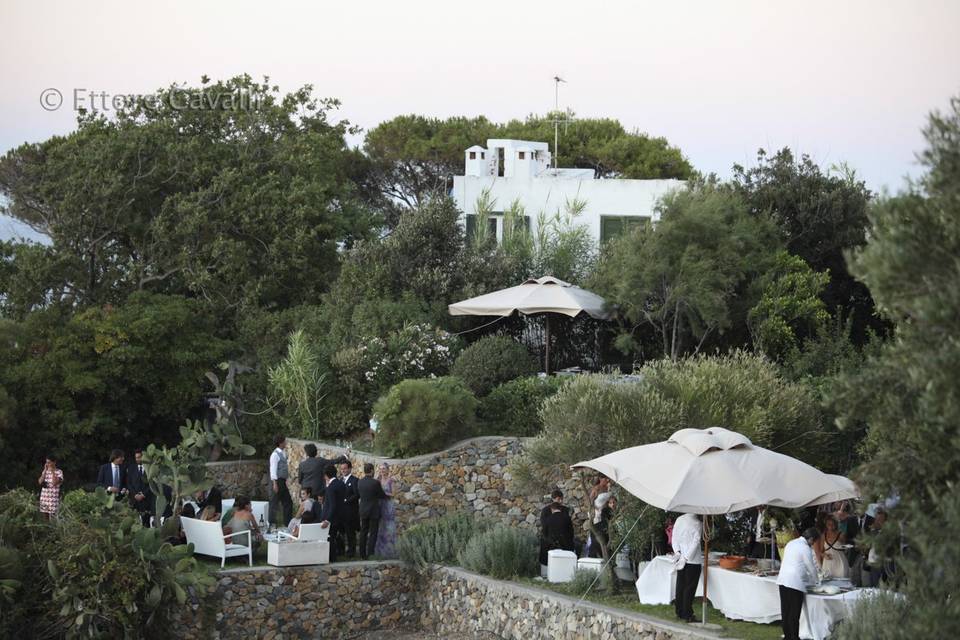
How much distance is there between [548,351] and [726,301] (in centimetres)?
404

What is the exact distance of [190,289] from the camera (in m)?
30.8

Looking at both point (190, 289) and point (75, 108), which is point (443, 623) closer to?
point (190, 289)

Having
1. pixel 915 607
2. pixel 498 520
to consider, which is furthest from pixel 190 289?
pixel 915 607

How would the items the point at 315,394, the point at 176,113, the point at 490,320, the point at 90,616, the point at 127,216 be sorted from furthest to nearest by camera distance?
the point at 176,113 → the point at 127,216 → the point at 490,320 → the point at 315,394 → the point at 90,616

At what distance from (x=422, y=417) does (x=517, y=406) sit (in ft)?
7.73

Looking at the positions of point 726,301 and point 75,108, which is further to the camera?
point 75,108

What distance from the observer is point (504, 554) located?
59.6 feet

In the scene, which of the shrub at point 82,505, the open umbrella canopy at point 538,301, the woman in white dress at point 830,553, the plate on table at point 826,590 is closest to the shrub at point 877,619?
the plate on table at point 826,590

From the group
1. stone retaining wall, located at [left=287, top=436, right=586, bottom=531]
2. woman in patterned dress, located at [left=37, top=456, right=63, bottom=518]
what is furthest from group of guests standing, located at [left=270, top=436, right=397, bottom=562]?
woman in patterned dress, located at [left=37, top=456, right=63, bottom=518]

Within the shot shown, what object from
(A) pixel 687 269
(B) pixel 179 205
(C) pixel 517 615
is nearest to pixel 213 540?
(C) pixel 517 615

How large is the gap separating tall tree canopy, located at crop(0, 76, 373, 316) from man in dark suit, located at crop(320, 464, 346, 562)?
1206 centimetres

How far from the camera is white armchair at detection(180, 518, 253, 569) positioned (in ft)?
60.0

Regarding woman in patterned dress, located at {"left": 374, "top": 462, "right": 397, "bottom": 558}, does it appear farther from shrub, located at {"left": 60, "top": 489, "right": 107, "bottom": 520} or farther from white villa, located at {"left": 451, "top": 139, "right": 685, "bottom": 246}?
white villa, located at {"left": 451, "top": 139, "right": 685, "bottom": 246}

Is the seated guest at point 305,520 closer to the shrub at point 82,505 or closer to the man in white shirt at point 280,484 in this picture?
the shrub at point 82,505
